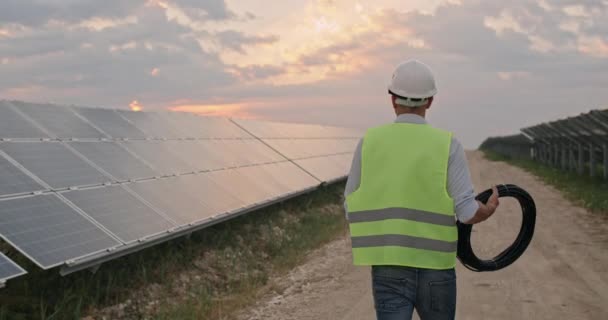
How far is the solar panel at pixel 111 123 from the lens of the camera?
12.1 metres

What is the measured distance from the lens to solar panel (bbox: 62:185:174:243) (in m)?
8.52

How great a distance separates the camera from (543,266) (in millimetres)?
10125

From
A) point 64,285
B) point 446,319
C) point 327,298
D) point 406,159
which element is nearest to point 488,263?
point 446,319

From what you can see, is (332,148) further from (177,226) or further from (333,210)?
(177,226)

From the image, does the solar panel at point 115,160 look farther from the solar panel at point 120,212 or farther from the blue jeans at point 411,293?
the blue jeans at point 411,293

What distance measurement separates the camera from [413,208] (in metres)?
3.56

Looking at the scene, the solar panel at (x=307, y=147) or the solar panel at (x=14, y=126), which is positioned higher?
the solar panel at (x=307, y=147)

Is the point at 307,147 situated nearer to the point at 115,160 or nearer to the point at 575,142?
the point at 575,142

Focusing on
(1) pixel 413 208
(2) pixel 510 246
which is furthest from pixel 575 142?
(1) pixel 413 208

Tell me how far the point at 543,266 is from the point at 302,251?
4026 millimetres

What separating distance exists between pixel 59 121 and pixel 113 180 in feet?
5.80

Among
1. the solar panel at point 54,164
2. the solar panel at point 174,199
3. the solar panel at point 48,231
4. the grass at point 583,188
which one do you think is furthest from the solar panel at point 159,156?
the grass at point 583,188

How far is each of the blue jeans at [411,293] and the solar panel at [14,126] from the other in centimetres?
691

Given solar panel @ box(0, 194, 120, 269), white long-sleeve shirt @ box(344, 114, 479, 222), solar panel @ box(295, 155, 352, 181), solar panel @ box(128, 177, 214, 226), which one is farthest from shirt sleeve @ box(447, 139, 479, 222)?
solar panel @ box(295, 155, 352, 181)
